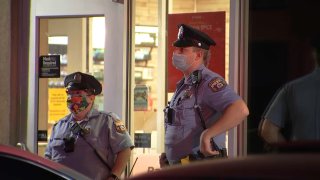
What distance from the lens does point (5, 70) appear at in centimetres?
696

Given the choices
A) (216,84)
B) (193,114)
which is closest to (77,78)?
(193,114)

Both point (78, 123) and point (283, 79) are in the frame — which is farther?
point (283, 79)

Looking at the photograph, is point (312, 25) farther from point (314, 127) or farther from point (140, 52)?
point (314, 127)

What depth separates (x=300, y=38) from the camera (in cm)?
714

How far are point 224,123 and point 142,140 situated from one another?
234 centimetres

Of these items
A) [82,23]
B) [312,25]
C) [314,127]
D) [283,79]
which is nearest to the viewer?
[314,127]

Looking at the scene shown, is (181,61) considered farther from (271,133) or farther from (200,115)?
(271,133)

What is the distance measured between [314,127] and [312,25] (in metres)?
3.25

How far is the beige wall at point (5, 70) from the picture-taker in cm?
695

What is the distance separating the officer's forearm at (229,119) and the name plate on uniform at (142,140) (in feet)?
7.28

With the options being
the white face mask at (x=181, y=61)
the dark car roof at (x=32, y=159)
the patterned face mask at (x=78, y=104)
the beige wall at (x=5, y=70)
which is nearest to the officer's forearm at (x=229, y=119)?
the white face mask at (x=181, y=61)

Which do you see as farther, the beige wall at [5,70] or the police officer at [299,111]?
the beige wall at [5,70]

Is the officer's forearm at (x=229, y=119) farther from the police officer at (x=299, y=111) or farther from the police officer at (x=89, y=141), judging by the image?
the police officer at (x=89, y=141)

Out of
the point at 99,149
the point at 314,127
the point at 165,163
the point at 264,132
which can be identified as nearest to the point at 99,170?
the point at 99,149
